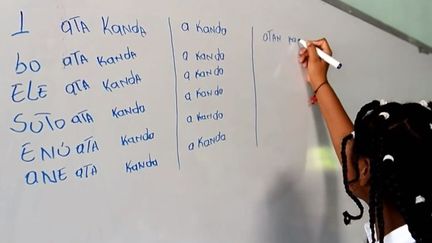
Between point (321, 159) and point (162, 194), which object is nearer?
point (162, 194)

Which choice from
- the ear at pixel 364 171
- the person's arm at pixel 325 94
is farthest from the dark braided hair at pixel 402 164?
the person's arm at pixel 325 94

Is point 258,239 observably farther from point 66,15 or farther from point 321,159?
point 66,15

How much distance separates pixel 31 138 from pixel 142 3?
0.74 feet

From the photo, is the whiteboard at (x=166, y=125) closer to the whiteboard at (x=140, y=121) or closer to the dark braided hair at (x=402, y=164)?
the whiteboard at (x=140, y=121)

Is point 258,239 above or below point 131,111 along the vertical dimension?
below

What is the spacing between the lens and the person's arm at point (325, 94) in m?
0.90

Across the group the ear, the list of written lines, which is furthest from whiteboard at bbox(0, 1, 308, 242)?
the ear

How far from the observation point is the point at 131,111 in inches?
26.3

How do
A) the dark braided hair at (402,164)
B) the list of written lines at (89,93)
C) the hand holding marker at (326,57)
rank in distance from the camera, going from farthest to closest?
the hand holding marker at (326,57)
the dark braided hair at (402,164)
the list of written lines at (89,93)

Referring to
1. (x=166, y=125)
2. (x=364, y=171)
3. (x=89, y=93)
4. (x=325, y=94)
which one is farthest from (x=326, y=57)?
(x=89, y=93)

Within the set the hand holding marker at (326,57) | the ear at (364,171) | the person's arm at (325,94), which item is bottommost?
the ear at (364,171)

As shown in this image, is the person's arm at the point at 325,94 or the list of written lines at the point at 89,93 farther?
the person's arm at the point at 325,94

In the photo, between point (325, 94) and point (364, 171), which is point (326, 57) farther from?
point (364, 171)

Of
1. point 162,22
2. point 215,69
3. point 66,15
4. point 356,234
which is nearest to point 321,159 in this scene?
point 356,234
